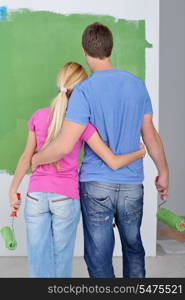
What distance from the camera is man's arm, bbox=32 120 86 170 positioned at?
1.91 metres

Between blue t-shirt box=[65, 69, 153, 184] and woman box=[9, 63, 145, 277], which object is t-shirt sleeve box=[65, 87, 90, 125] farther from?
woman box=[9, 63, 145, 277]

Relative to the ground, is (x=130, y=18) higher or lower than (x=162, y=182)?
higher

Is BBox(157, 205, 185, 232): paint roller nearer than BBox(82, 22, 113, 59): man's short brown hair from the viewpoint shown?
No

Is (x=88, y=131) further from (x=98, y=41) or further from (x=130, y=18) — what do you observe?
(x=130, y=18)

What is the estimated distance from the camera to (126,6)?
341 centimetres

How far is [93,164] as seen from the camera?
6.45ft

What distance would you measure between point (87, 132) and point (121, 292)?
62 centimetres

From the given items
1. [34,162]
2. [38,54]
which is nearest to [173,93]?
[38,54]

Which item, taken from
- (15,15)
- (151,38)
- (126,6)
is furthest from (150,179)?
(15,15)

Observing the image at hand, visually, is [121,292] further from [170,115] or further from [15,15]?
[170,115]

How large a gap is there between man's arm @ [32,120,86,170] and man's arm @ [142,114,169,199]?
0.31 metres

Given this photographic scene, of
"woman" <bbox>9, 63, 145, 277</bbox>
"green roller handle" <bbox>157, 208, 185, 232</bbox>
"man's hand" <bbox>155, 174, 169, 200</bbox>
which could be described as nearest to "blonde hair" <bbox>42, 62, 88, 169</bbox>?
"woman" <bbox>9, 63, 145, 277</bbox>

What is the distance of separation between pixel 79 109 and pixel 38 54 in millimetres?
1625

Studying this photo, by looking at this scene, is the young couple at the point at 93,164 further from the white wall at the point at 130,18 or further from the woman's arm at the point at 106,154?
the white wall at the point at 130,18
